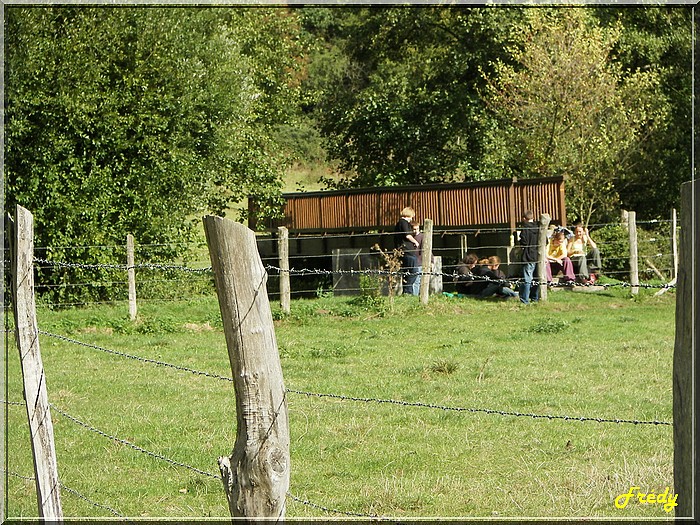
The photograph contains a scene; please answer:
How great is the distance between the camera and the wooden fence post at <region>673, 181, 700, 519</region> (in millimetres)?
3150

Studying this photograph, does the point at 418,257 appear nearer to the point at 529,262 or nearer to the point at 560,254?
the point at 529,262

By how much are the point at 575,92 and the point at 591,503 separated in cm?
2294

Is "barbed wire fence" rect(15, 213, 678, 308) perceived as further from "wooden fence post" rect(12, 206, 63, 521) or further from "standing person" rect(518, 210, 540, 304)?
"wooden fence post" rect(12, 206, 63, 521)

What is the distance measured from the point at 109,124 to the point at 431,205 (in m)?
7.90

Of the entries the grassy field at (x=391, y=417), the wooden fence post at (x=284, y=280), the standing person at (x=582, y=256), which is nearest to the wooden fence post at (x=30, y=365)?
the grassy field at (x=391, y=417)

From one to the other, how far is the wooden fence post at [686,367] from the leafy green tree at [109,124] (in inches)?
758

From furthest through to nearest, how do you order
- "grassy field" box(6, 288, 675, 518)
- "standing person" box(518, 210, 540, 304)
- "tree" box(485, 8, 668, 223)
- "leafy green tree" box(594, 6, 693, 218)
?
"leafy green tree" box(594, 6, 693, 218), "tree" box(485, 8, 668, 223), "standing person" box(518, 210, 540, 304), "grassy field" box(6, 288, 675, 518)

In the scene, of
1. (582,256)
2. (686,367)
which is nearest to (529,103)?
(582,256)

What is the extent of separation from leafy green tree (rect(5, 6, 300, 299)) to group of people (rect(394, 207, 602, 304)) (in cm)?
585

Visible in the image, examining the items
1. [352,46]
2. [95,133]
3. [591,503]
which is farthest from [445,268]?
[591,503]

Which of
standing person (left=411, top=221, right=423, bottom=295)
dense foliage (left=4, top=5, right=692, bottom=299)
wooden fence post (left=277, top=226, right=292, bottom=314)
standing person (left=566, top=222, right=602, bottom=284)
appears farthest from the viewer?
standing person (left=566, top=222, right=602, bottom=284)

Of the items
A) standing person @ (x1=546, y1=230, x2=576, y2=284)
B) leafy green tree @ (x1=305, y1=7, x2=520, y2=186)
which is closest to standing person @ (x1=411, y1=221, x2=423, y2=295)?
standing person @ (x1=546, y1=230, x2=576, y2=284)

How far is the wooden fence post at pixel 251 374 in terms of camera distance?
3842mm

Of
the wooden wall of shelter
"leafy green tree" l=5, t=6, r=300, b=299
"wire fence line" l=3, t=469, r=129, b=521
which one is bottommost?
"wire fence line" l=3, t=469, r=129, b=521
